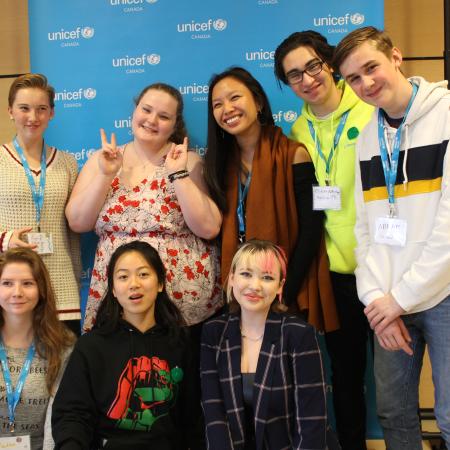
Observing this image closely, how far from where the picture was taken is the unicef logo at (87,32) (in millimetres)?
3012

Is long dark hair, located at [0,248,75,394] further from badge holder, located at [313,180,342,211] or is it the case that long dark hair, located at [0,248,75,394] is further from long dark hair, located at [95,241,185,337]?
badge holder, located at [313,180,342,211]

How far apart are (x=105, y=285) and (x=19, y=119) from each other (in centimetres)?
90

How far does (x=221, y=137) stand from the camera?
262cm

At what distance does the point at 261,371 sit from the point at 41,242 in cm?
Answer: 124

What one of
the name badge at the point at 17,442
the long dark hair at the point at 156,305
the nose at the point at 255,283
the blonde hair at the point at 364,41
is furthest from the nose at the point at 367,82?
the name badge at the point at 17,442

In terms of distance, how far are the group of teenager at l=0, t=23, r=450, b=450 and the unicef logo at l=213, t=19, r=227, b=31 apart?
0.59 m

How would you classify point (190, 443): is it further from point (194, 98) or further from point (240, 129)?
point (194, 98)

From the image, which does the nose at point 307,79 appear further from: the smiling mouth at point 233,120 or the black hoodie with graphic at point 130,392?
the black hoodie with graphic at point 130,392

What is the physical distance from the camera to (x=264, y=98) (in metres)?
2.55

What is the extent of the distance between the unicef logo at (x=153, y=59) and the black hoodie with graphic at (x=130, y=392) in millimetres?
1532

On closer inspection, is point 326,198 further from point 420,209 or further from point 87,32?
point 87,32

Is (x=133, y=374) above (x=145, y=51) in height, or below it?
below

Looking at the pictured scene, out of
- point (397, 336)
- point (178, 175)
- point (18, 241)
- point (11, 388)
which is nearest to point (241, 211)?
point (178, 175)

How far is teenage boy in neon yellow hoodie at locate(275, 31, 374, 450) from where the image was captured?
238 cm
